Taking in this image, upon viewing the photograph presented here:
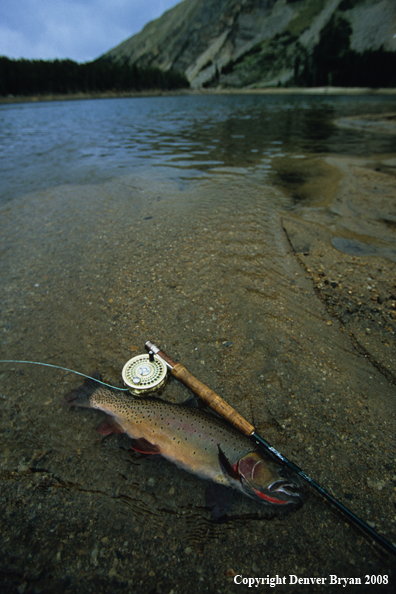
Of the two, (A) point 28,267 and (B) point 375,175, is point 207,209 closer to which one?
(A) point 28,267

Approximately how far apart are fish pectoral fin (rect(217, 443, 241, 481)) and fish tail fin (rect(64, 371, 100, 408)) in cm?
145

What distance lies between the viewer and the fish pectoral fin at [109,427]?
2.66m

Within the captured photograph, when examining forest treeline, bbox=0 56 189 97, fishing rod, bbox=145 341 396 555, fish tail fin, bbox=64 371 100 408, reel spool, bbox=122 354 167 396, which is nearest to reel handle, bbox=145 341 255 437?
fishing rod, bbox=145 341 396 555

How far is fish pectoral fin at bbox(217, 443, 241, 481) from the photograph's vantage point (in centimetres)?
217

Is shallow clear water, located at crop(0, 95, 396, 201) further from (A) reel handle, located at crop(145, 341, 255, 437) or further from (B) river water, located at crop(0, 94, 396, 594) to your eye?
(A) reel handle, located at crop(145, 341, 255, 437)

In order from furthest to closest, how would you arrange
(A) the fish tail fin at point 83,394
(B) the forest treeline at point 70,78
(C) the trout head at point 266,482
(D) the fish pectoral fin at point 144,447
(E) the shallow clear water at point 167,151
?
(B) the forest treeline at point 70,78
(E) the shallow clear water at point 167,151
(A) the fish tail fin at point 83,394
(D) the fish pectoral fin at point 144,447
(C) the trout head at point 266,482

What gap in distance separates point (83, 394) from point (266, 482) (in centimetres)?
196

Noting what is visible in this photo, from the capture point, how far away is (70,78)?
113m

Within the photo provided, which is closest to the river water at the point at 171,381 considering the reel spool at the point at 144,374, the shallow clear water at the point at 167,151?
the reel spool at the point at 144,374

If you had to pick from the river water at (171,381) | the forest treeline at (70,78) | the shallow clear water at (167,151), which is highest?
the forest treeline at (70,78)

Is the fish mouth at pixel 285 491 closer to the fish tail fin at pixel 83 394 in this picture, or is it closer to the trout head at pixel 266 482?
the trout head at pixel 266 482

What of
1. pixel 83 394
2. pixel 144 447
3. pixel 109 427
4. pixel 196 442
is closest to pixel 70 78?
pixel 83 394

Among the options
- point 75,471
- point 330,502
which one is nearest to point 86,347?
point 75,471

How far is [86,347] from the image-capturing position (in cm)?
365
